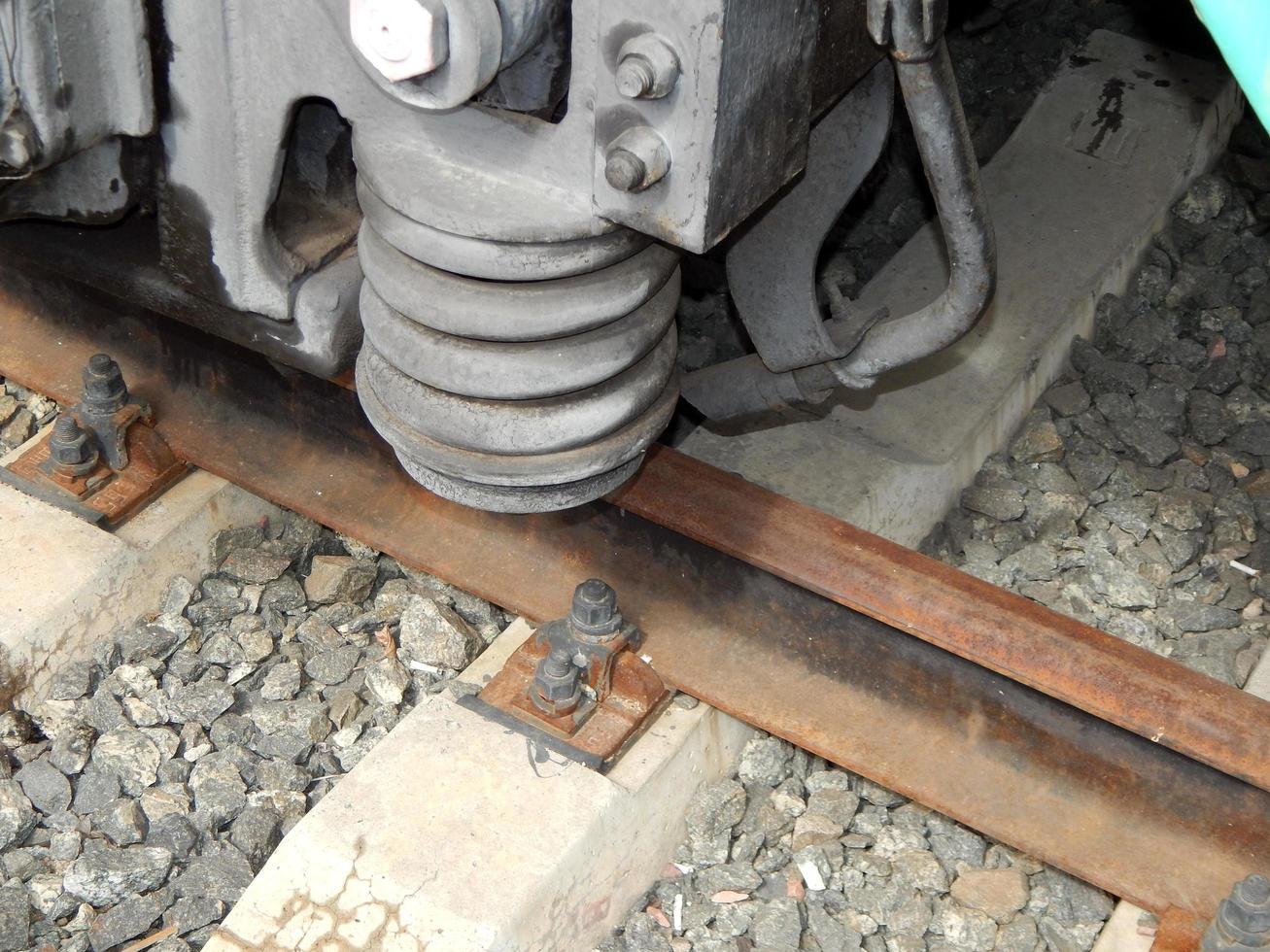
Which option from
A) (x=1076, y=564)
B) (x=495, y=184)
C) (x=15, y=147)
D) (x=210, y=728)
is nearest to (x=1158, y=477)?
(x=1076, y=564)

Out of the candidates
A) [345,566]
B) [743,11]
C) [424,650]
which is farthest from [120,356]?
[743,11]

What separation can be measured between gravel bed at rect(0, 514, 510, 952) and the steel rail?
118 mm

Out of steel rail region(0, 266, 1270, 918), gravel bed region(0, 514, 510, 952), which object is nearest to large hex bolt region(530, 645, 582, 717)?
steel rail region(0, 266, 1270, 918)

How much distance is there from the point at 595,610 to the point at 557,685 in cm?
13

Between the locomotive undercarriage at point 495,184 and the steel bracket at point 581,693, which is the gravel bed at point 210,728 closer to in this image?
the steel bracket at point 581,693

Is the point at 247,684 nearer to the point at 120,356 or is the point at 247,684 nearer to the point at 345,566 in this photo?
the point at 345,566

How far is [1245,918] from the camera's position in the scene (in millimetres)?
2271

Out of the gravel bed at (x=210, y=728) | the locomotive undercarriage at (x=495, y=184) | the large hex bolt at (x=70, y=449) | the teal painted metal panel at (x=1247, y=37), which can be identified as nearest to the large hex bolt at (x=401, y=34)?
the locomotive undercarriage at (x=495, y=184)

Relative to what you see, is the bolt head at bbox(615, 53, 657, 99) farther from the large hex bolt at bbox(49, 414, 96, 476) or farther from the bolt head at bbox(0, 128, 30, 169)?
the large hex bolt at bbox(49, 414, 96, 476)

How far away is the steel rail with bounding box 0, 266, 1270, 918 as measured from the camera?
2498mm

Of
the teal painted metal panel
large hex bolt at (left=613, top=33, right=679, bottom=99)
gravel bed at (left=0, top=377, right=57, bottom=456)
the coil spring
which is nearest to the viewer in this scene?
the teal painted metal panel

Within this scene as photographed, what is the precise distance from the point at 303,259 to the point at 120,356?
0.72 meters

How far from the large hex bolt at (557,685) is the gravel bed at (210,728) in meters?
0.32

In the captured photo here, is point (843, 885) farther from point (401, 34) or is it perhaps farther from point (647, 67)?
point (401, 34)
